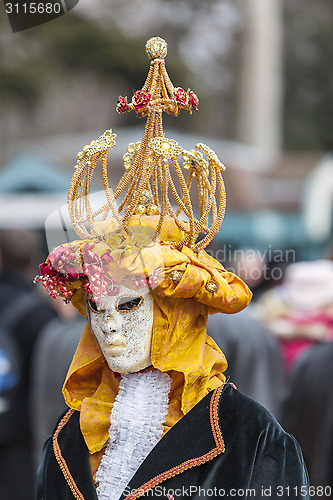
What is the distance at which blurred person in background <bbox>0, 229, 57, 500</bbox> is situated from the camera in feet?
14.9

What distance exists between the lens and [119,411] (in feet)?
7.45

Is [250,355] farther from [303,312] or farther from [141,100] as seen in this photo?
[141,100]

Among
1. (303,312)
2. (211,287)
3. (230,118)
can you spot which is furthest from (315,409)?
(230,118)

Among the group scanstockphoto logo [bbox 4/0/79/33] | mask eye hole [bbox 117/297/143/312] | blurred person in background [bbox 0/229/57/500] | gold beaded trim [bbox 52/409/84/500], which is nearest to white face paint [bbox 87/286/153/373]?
mask eye hole [bbox 117/297/143/312]

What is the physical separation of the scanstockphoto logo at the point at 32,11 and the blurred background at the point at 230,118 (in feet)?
3.26

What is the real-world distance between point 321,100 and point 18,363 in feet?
62.5

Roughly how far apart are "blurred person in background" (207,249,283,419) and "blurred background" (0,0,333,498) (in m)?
0.03

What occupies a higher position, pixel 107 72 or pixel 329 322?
pixel 107 72

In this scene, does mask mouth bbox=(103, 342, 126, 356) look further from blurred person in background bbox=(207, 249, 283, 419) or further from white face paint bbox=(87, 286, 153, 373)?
blurred person in background bbox=(207, 249, 283, 419)

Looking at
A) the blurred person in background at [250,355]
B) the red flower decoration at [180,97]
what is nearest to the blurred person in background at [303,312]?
the blurred person in background at [250,355]

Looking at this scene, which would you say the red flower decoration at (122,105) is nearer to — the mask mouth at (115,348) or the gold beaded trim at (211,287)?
the gold beaded trim at (211,287)

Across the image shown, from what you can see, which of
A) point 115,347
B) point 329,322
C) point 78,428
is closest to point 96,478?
point 78,428

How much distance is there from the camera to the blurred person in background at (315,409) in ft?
12.9

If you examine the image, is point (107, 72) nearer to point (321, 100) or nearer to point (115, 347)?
point (321, 100)
